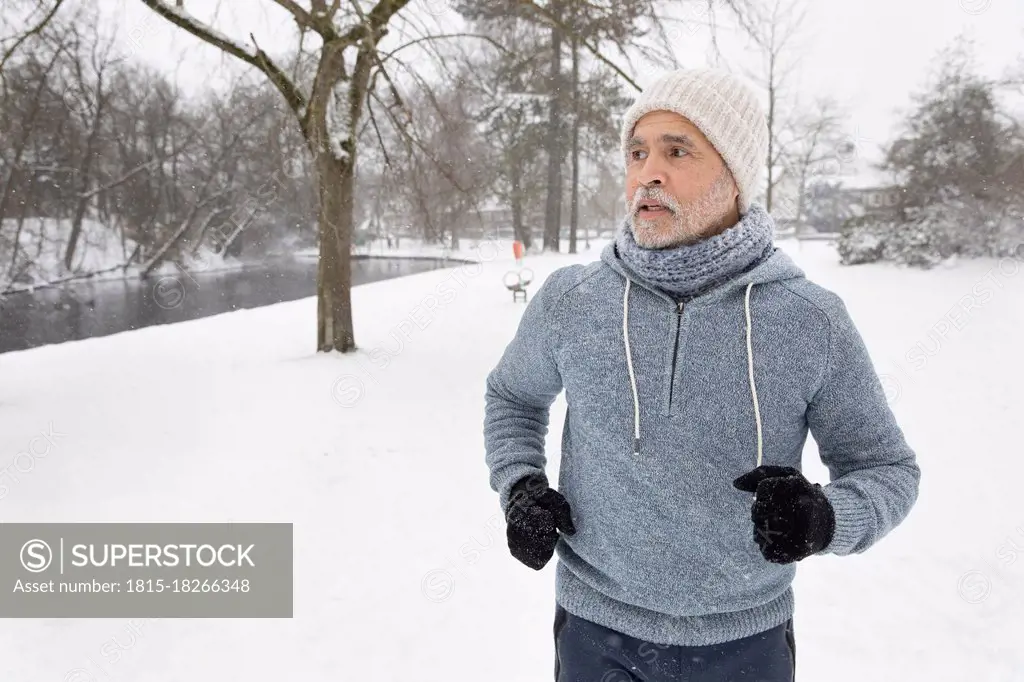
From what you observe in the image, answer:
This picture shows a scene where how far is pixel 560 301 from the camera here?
1.50 metres

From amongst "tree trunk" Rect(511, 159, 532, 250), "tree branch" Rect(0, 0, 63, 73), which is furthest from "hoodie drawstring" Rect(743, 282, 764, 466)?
"tree trunk" Rect(511, 159, 532, 250)

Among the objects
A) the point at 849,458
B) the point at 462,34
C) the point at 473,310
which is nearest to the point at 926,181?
the point at 473,310

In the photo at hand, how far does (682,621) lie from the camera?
54.3 inches

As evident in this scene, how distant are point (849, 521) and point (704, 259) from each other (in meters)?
0.55

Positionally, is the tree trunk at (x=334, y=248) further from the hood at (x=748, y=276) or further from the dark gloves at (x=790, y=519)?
the dark gloves at (x=790, y=519)

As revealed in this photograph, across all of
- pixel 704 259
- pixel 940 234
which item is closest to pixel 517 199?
pixel 940 234

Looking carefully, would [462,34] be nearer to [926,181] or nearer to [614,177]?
[926,181]

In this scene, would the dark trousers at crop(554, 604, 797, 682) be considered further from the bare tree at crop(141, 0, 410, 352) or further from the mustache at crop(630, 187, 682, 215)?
the bare tree at crop(141, 0, 410, 352)

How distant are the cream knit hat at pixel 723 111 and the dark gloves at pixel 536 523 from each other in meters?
0.77

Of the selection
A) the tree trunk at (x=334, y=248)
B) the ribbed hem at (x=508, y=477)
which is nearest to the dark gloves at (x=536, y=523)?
the ribbed hem at (x=508, y=477)

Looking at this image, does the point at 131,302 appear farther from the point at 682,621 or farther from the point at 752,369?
the point at 752,369

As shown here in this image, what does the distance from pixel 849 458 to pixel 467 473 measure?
418cm

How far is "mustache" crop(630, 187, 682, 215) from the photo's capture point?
4.42ft

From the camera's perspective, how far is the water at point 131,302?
15352 mm
